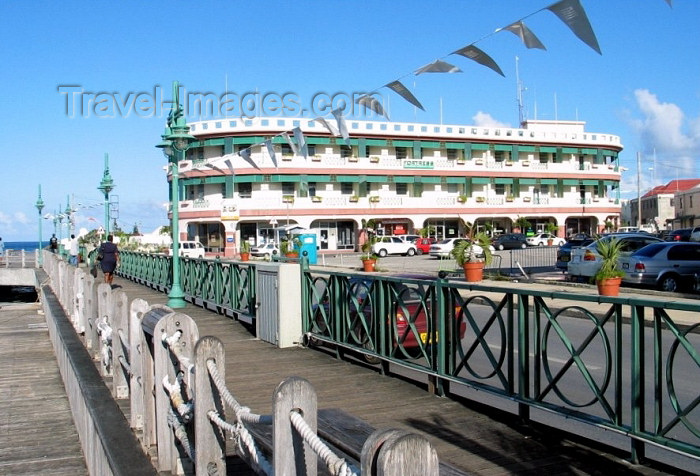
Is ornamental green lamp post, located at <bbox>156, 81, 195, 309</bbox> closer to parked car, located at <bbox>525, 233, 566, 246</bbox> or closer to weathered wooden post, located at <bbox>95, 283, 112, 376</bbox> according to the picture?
weathered wooden post, located at <bbox>95, 283, 112, 376</bbox>

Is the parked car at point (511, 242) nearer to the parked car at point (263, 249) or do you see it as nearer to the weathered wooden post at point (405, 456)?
the parked car at point (263, 249)

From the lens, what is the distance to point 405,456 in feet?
6.77

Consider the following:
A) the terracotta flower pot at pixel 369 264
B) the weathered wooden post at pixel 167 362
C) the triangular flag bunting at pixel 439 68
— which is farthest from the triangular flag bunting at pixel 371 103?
the terracotta flower pot at pixel 369 264

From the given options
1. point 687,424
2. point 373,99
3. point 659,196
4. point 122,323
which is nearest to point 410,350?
point 122,323

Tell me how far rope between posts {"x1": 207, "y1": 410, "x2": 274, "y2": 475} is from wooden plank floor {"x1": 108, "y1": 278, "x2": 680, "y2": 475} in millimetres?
1924

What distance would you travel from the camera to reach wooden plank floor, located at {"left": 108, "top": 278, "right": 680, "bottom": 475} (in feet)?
17.5

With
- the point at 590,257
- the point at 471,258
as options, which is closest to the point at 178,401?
the point at 471,258

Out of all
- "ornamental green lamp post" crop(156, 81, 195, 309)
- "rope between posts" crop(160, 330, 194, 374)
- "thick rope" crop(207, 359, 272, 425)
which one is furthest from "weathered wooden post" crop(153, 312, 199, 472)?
"ornamental green lamp post" crop(156, 81, 195, 309)

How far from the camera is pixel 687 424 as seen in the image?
480 centimetres

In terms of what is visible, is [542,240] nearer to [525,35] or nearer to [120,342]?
[525,35]

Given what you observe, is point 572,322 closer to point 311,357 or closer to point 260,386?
point 260,386

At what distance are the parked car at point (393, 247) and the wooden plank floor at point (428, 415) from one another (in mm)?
44716

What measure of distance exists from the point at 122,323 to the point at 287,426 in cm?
523

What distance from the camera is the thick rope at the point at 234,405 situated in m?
3.17
